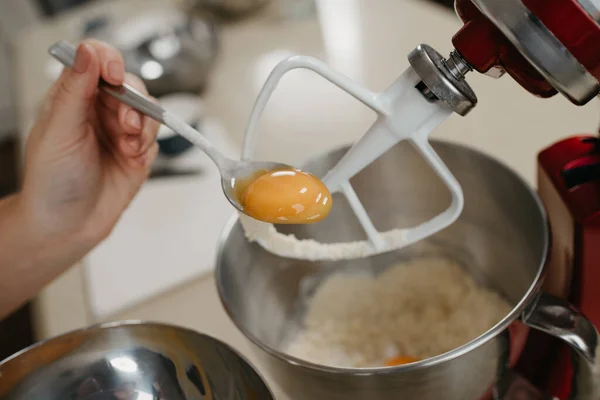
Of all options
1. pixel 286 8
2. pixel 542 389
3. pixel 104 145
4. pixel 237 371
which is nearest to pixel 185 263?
pixel 104 145

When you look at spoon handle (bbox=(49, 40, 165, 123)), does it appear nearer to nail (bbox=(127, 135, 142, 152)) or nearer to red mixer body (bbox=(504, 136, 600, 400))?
nail (bbox=(127, 135, 142, 152))

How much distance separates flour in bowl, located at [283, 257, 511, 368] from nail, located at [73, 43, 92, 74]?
1.21ft

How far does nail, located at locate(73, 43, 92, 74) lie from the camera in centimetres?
59

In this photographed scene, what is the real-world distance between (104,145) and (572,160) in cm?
55

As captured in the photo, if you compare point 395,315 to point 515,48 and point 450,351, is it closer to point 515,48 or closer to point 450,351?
point 450,351

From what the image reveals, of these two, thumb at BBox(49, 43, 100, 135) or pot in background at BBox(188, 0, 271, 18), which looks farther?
pot in background at BBox(188, 0, 271, 18)

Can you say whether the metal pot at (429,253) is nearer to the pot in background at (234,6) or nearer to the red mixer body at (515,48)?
the red mixer body at (515,48)

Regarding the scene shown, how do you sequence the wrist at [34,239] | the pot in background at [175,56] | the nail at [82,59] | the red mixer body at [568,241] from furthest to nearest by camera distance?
the pot in background at [175,56] < the wrist at [34,239] < the nail at [82,59] < the red mixer body at [568,241]

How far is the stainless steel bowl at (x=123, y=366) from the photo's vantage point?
52 cm

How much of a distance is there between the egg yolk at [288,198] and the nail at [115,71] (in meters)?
0.20

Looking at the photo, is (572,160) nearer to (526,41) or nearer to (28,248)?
(526,41)

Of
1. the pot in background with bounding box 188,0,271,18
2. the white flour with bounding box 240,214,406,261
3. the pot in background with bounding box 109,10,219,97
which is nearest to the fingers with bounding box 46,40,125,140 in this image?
the white flour with bounding box 240,214,406,261

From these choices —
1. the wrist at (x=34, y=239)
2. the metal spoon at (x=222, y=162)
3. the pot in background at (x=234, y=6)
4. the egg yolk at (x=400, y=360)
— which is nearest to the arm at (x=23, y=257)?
the wrist at (x=34, y=239)

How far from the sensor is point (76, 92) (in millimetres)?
625
